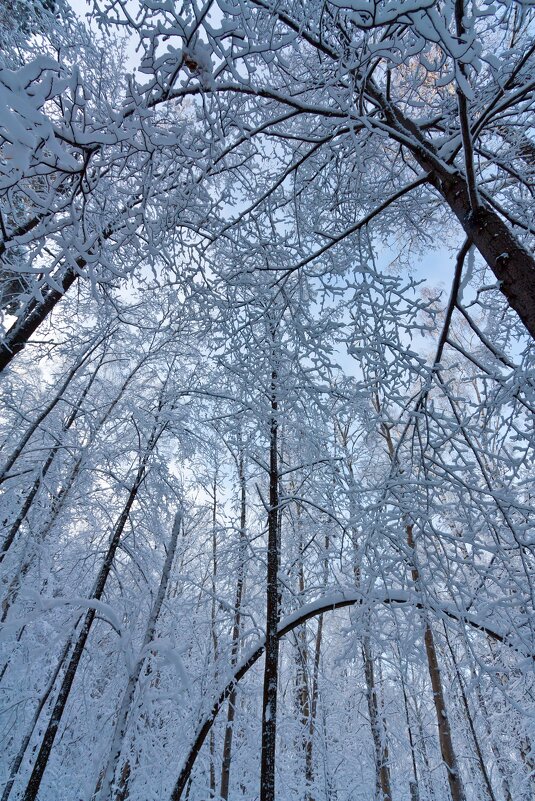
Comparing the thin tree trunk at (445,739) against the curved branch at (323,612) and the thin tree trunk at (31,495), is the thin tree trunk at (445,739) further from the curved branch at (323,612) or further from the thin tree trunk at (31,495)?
the thin tree trunk at (31,495)

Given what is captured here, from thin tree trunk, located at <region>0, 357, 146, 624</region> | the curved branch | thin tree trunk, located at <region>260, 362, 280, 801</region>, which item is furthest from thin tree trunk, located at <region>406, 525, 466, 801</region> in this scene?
thin tree trunk, located at <region>0, 357, 146, 624</region>

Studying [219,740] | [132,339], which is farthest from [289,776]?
[132,339]

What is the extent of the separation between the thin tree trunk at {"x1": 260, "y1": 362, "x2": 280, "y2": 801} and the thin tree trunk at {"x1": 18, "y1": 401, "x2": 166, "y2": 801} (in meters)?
2.74

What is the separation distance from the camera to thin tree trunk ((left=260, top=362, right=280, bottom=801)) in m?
4.32

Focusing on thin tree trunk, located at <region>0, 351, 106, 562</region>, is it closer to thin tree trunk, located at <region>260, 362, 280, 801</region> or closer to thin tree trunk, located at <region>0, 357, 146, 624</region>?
thin tree trunk, located at <region>0, 357, 146, 624</region>

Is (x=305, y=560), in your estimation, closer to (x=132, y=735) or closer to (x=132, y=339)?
(x=132, y=735)

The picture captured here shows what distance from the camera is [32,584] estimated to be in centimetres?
728

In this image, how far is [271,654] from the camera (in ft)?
16.3

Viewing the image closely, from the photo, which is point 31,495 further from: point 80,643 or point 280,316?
point 280,316

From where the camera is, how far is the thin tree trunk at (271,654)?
4.32 meters

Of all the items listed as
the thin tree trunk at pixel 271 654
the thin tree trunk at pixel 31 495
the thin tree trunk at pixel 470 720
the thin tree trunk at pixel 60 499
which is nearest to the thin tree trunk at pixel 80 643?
the thin tree trunk at pixel 60 499

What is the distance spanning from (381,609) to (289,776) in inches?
430

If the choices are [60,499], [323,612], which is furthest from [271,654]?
[60,499]

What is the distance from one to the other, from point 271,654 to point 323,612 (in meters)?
0.93
